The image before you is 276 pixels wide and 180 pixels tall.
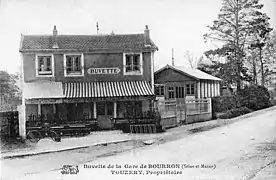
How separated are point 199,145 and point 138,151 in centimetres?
56

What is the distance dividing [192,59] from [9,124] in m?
1.89

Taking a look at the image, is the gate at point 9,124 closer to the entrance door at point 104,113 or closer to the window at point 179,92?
the entrance door at point 104,113

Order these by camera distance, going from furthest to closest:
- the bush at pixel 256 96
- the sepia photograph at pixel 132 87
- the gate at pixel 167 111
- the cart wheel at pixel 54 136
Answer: the gate at pixel 167 111
the cart wheel at pixel 54 136
the bush at pixel 256 96
the sepia photograph at pixel 132 87

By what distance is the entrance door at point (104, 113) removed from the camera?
11.9 feet

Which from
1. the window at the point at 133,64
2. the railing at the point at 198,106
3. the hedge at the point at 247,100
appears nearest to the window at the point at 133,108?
the window at the point at 133,64

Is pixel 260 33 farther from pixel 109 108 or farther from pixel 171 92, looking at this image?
pixel 109 108

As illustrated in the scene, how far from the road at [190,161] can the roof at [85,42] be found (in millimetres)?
1014

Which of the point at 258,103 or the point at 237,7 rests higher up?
the point at 237,7

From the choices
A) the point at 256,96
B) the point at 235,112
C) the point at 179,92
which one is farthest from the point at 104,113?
the point at 256,96

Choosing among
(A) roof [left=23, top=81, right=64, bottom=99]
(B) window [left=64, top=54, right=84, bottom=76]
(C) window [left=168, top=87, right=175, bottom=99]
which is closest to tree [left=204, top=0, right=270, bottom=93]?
(C) window [left=168, top=87, right=175, bottom=99]

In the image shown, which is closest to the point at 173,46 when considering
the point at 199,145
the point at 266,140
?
the point at 199,145

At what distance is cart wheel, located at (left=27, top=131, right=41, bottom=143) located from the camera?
3.74 meters

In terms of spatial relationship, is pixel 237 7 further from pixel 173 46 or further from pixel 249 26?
pixel 173 46

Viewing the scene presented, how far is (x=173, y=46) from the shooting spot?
11.6 feet
